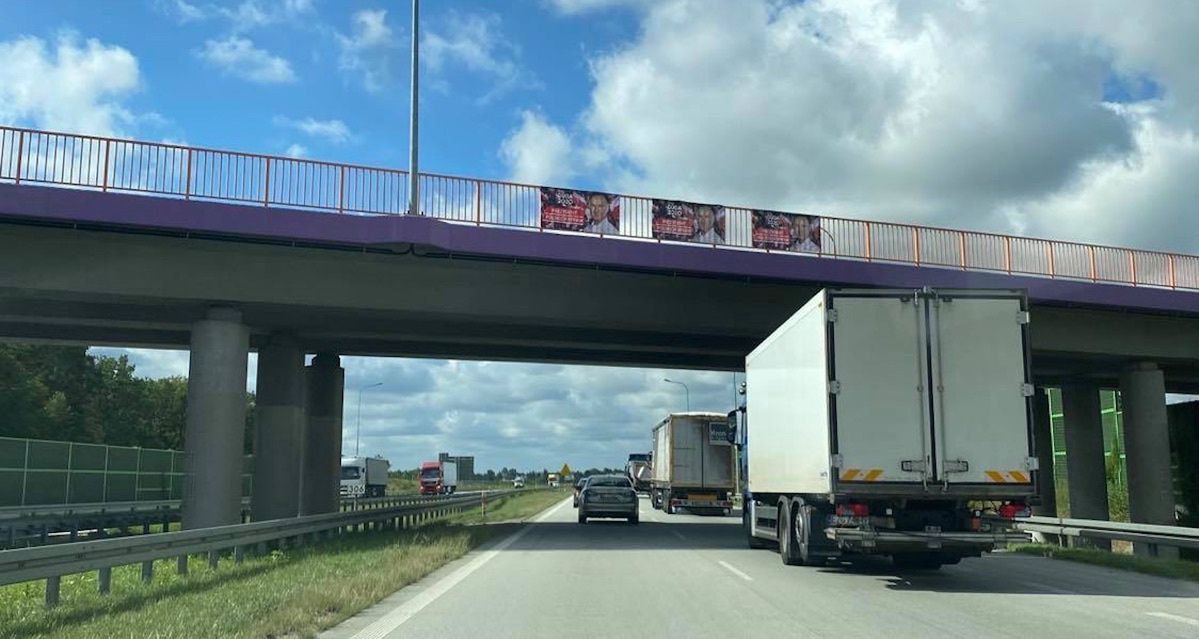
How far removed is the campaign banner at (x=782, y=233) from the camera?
84.4ft

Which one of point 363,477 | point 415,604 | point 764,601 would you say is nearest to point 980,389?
point 764,601

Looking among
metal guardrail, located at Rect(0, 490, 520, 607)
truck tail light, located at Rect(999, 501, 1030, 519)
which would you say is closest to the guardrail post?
metal guardrail, located at Rect(0, 490, 520, 607)

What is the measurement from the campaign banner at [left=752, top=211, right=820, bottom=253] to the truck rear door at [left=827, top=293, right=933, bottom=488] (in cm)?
1116

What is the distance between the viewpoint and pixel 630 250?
24516 mm

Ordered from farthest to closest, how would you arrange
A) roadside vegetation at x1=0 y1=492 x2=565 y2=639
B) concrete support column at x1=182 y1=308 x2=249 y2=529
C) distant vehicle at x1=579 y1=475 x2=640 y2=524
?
distant vehicle at x1=579 y1=475 x2=640 y2=524, concrete support column at x1=182 y1=308 x2=249 y2=529, roadside vegetation at x1=0 y1=492 x2=565 y2=639

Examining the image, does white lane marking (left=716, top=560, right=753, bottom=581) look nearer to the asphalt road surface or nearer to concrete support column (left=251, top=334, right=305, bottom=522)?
the asphalt road surface

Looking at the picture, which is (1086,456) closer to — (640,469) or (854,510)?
(854,510)

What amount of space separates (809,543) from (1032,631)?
604 cm

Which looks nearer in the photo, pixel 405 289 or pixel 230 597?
pixel 230 597

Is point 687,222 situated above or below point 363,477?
above

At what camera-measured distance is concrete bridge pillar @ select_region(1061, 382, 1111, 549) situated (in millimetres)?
35875

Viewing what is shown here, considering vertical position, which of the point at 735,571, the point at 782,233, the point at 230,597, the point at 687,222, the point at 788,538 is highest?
the point at 687,222

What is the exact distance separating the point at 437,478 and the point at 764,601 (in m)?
78.0

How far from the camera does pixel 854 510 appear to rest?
1453cm
